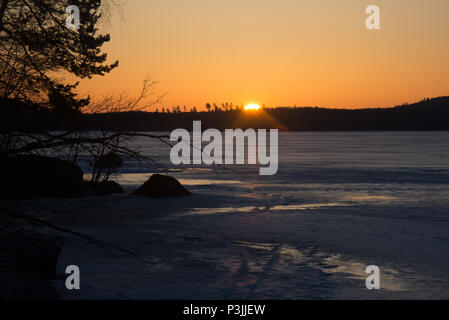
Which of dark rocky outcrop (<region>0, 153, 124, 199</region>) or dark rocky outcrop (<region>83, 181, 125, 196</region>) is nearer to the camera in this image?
dark rocky outcrop (<region>0, 153, 124, 199</region>)

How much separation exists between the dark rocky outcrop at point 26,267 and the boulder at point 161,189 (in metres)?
10.8

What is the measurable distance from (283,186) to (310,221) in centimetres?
909

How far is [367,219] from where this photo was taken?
1404 centimetres

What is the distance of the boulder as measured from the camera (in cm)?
1870

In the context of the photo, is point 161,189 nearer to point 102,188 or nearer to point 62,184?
point 102,188

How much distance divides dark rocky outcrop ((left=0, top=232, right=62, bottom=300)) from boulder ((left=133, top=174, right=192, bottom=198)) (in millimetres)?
10837

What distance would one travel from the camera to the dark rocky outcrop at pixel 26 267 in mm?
6016

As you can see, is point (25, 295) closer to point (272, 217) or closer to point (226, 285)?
point (226, 285)

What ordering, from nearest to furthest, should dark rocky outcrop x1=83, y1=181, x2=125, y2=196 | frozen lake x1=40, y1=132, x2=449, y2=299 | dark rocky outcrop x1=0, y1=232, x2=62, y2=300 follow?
dark rocky outcrop x1=0, y1=232, x2=62, y2=300
frozen lake x1=40, y1=132, x2=449, y2=299
dark rocky outcrop x1=83, y1=181, x2=125, y2=196

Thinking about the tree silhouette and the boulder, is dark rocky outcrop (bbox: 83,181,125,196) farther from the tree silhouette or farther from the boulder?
the tree silhouette

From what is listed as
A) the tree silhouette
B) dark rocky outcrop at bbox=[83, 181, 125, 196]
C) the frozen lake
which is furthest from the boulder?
the tree silhouette

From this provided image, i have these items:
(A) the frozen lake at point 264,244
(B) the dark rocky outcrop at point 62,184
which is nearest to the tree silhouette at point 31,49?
(A) the frozen lake at point 264,244

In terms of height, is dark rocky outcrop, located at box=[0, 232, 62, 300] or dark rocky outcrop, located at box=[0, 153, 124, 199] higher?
→ dark rocky outcrop, located at box=[0, 153, 124, 199]

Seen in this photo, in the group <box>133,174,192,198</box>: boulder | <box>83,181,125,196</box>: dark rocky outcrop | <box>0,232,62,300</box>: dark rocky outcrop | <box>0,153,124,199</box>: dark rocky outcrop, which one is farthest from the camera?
<box>83,181,125,196</box>: dark rocky outcrop
